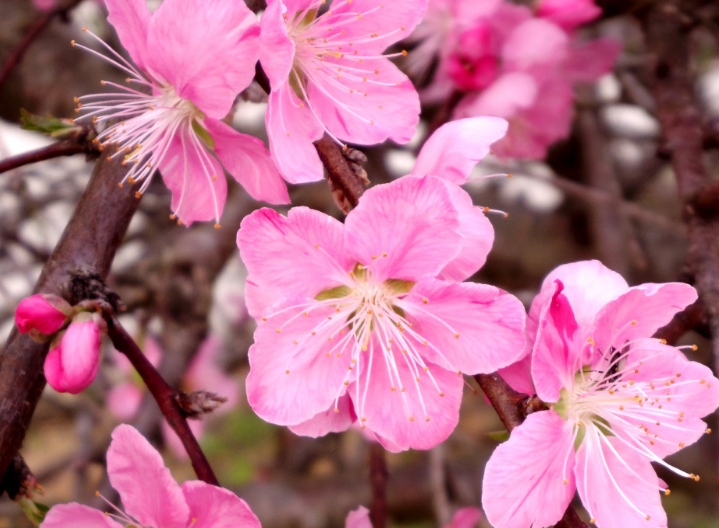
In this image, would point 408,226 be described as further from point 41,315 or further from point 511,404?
point 41,315

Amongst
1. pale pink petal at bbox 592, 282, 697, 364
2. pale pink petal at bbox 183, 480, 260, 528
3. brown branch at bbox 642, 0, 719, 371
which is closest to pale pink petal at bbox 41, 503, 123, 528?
pale pink petal at bbox 183, 480, 260, 528

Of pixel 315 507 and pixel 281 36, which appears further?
pixel 315 507

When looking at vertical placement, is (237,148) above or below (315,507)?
above

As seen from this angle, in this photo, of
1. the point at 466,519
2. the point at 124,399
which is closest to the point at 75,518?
the point at 466,519

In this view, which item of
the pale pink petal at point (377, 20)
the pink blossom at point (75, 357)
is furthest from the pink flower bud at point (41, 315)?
the pale pink petal at point (377, 20)

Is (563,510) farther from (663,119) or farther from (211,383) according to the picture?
(211,383)

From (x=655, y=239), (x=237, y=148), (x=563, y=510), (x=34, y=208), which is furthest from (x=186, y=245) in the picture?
(x=655, y=239)

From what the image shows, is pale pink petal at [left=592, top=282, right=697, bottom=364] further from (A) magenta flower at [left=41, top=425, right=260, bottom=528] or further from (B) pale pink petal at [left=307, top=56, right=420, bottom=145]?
(A) magenta flower at [left=41, top=425, right=260, bottom=528]

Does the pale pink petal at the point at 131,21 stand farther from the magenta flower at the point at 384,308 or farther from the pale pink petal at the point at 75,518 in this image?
the pale pink petal at the point at 75,518
